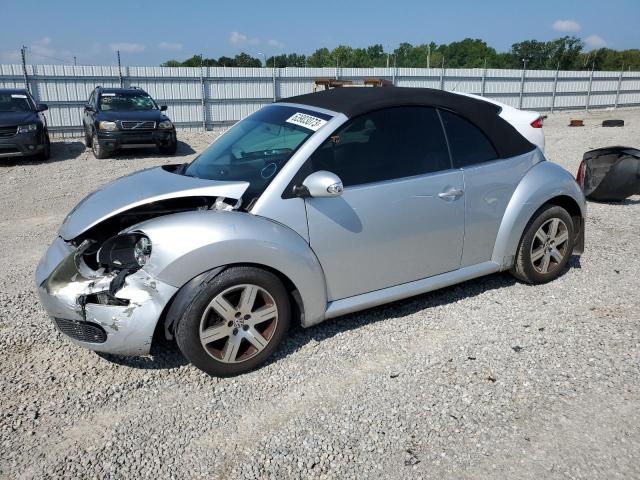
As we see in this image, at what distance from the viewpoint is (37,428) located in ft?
9.57

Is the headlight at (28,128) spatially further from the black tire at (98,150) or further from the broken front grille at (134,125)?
the broken front grille at (134,125)

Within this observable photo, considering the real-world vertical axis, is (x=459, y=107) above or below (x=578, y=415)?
above

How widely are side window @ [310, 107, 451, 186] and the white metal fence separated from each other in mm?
9517

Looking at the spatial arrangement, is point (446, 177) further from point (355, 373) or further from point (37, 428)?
point (37, 428)

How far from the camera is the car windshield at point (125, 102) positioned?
13180mm

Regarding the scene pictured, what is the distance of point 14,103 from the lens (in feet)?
40.3

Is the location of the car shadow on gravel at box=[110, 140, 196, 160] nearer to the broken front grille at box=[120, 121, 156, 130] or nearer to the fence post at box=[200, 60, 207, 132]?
the broken front grille at box=[120, 121, 156, 130]

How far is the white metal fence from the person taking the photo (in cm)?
1677

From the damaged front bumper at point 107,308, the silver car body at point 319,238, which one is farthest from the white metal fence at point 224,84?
the damaged front bumper at point 107,308

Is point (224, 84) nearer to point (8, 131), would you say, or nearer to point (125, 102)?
point (125, 102)

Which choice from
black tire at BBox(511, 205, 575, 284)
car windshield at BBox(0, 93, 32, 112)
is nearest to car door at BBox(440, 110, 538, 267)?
black tire at BBox(511, 205, 575, 284)

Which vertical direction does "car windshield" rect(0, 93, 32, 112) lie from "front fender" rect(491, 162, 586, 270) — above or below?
above

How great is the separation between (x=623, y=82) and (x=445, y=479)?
33353 millimetres

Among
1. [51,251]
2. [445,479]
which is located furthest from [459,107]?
[51,251]
